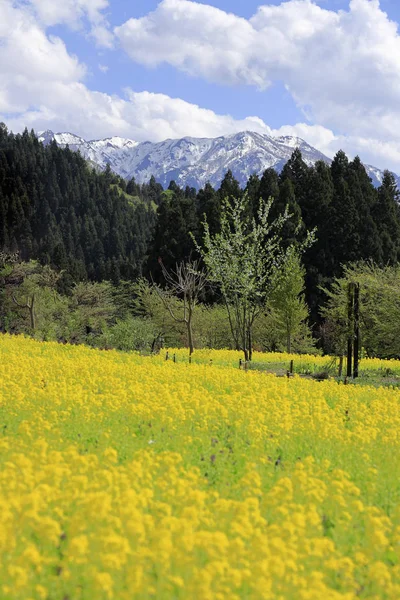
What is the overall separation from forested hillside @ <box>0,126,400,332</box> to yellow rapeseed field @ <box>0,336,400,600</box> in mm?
18717

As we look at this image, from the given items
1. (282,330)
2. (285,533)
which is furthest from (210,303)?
(285,533)

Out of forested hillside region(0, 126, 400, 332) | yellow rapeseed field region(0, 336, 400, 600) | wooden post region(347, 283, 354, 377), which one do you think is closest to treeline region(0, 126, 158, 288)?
forested hillside region(0, 126, 400, 332)

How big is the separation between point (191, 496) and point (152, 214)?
156 metres

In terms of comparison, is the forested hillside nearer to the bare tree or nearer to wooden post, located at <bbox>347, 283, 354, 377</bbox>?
the bare tree

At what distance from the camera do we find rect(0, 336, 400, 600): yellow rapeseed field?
378 cm

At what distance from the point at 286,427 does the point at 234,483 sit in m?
2.52

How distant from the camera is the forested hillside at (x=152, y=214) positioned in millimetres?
54084

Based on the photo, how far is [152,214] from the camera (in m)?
159

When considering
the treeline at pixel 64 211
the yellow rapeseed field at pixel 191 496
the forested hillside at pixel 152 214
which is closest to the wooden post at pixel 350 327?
the forested hillside at pixel 152 214

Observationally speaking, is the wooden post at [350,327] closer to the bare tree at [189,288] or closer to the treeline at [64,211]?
the bare tree at [189,288]

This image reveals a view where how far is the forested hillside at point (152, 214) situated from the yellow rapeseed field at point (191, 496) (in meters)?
18.7

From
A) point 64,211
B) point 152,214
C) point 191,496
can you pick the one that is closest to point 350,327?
point 191,496

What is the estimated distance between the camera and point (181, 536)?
4027 mm

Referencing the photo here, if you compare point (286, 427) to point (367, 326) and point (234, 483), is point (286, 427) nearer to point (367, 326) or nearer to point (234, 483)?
point (234, 483)
